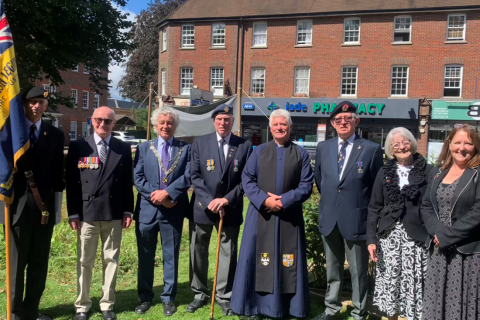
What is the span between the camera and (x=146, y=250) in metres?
4.70

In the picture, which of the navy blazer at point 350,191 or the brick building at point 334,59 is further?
the brick building at point 334,59

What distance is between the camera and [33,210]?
4.07 meters

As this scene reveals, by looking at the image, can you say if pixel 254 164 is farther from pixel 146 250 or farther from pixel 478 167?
pixel 478 167

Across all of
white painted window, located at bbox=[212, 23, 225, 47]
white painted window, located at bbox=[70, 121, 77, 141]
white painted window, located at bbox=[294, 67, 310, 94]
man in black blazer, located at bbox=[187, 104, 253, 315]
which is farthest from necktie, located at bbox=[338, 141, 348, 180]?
white painted window, located at bbox=[70, 121, 77, 141]

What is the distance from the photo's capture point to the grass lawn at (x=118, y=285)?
15.3ft

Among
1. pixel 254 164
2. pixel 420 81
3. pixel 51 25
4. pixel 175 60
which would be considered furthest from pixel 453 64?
pixel 254 164

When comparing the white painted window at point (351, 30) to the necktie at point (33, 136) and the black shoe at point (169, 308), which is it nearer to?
the black shoe at point (169, 308)

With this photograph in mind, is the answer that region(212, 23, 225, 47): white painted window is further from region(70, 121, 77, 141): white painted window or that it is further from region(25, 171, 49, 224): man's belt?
region(25, 171, 49, 224): man's belt

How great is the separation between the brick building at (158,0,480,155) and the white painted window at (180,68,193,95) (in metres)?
0.07

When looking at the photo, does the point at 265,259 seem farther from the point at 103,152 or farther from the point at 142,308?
the point at 103,152

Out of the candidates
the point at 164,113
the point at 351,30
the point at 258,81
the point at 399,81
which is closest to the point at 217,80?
the point at 258,81

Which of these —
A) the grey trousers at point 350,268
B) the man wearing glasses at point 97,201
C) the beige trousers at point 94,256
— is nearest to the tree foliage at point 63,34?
the man wearing glasses at point 97,201

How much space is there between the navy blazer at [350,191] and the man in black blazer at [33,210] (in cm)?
277

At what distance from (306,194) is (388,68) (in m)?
24.0
